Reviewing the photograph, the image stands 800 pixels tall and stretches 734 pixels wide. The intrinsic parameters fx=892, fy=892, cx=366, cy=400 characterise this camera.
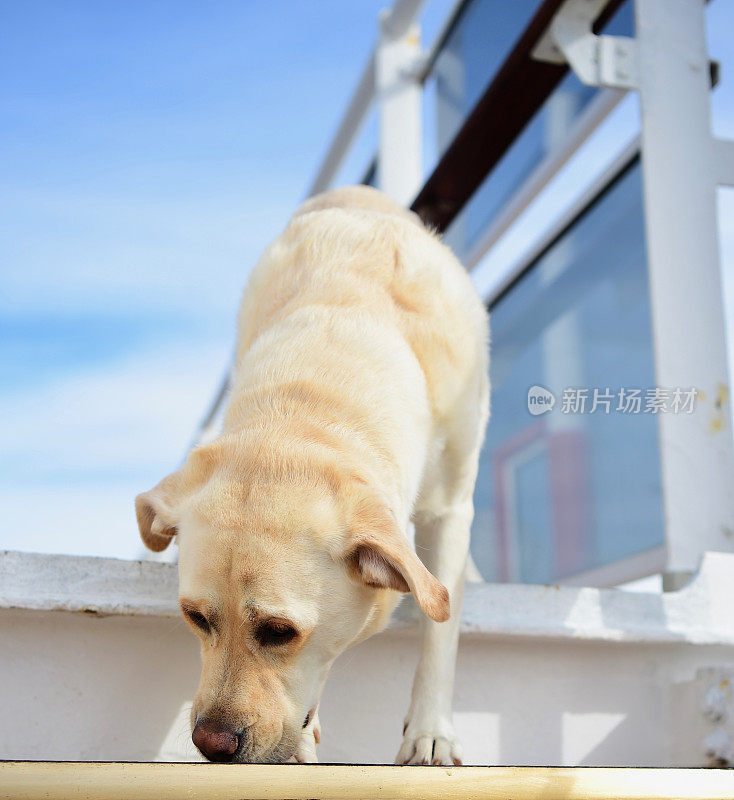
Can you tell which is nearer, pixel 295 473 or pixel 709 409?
pixel 295 473

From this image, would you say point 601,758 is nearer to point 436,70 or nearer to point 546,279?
point 546,279

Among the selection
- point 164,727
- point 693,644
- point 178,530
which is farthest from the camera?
point 693,644

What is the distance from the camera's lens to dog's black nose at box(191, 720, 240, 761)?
1.42 m

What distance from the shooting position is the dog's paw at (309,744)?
Answer: 5.68 ft

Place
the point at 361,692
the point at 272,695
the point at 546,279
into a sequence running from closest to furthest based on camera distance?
the point at 272,695 < the point at 361,692 < the point at 546,279

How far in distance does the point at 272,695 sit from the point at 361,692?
549mm

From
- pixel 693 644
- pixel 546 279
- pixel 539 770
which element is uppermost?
pixel 546 279

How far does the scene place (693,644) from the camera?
7.19 ft

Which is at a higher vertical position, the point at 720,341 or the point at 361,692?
the point at 720,341

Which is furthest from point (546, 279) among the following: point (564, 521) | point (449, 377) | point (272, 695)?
point (272, 695)

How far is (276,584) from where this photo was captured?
58.8 inches

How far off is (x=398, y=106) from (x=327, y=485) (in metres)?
4.39

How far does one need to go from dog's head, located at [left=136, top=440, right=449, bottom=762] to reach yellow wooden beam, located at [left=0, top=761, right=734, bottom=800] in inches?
10.9

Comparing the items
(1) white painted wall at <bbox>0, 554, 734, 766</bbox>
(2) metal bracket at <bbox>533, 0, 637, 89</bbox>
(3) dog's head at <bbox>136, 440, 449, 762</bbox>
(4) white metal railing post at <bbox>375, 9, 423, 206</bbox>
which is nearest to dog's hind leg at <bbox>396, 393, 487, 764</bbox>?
(1) white painted wall at <bbox>0, 554, 734, 766</bbox>
